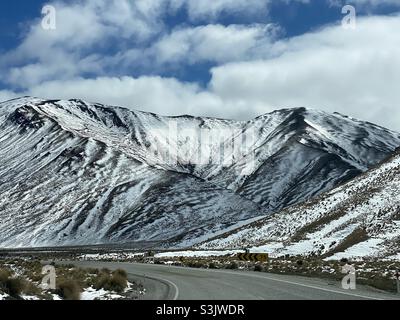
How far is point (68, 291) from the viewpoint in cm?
1894

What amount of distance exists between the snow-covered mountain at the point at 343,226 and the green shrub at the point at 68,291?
117 feet

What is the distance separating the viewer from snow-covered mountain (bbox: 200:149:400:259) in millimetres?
58406

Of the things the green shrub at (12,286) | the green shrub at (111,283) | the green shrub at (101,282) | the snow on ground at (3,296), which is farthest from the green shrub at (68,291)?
the green shrub at (101,282)

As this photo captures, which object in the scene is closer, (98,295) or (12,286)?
(12,286)

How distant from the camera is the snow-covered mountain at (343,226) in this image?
192 feet

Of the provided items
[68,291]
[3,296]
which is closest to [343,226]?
[68,291]

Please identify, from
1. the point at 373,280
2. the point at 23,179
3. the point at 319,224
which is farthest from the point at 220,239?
the point at 23,179

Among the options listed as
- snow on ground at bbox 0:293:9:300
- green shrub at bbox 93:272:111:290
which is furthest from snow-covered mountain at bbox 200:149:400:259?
snow on ground at bbox 0:293:9:300

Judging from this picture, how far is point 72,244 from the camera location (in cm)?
14112

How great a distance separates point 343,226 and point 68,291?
188 feet

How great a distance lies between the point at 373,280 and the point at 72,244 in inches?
4844

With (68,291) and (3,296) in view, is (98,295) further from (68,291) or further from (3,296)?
(3,296)

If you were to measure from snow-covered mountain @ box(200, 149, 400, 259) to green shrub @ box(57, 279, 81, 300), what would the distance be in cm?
3557

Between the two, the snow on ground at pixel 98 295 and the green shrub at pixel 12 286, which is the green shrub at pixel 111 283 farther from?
the green shrub at pixel 12 286
